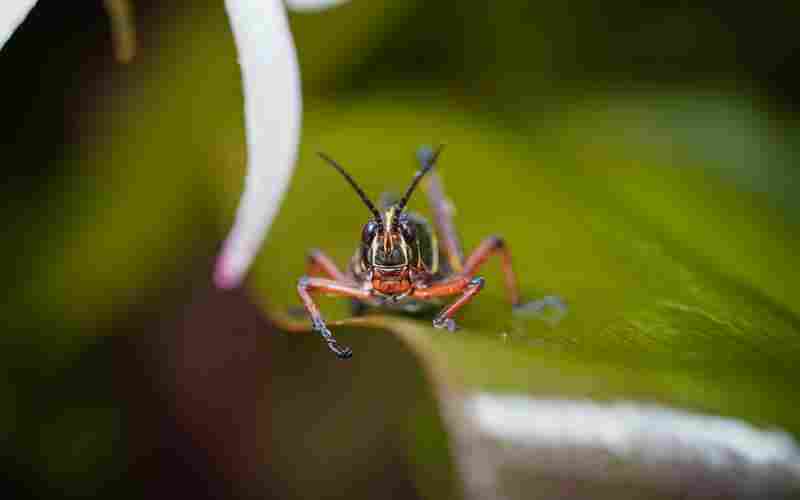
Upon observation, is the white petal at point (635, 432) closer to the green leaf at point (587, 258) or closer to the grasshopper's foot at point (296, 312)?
the green leaf at point (587, 258)

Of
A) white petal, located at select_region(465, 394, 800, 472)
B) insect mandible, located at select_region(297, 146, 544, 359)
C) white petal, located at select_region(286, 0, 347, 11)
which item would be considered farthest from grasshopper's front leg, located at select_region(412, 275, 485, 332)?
white petal, located at select_region(286, 0, 347, 11)

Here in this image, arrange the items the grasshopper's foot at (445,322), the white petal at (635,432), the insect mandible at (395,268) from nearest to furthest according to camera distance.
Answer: the white petal at (635,432), the grasshopper's foot at (445,322), the insect mandible at (395,268)

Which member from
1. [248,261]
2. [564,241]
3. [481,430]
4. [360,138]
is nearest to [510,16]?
[360,138]

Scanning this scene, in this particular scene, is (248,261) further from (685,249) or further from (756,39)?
(756,39)

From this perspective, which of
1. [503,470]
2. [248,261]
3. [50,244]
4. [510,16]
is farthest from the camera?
[510,16]

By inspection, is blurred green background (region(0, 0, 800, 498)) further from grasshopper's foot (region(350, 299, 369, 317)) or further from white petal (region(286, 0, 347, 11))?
white petal (region(286, 0, 347, 11))

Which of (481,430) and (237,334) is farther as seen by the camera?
(237,334)

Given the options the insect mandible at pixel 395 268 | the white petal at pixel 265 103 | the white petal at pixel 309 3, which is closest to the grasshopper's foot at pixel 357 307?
the insect mandible at pixel 395 268
